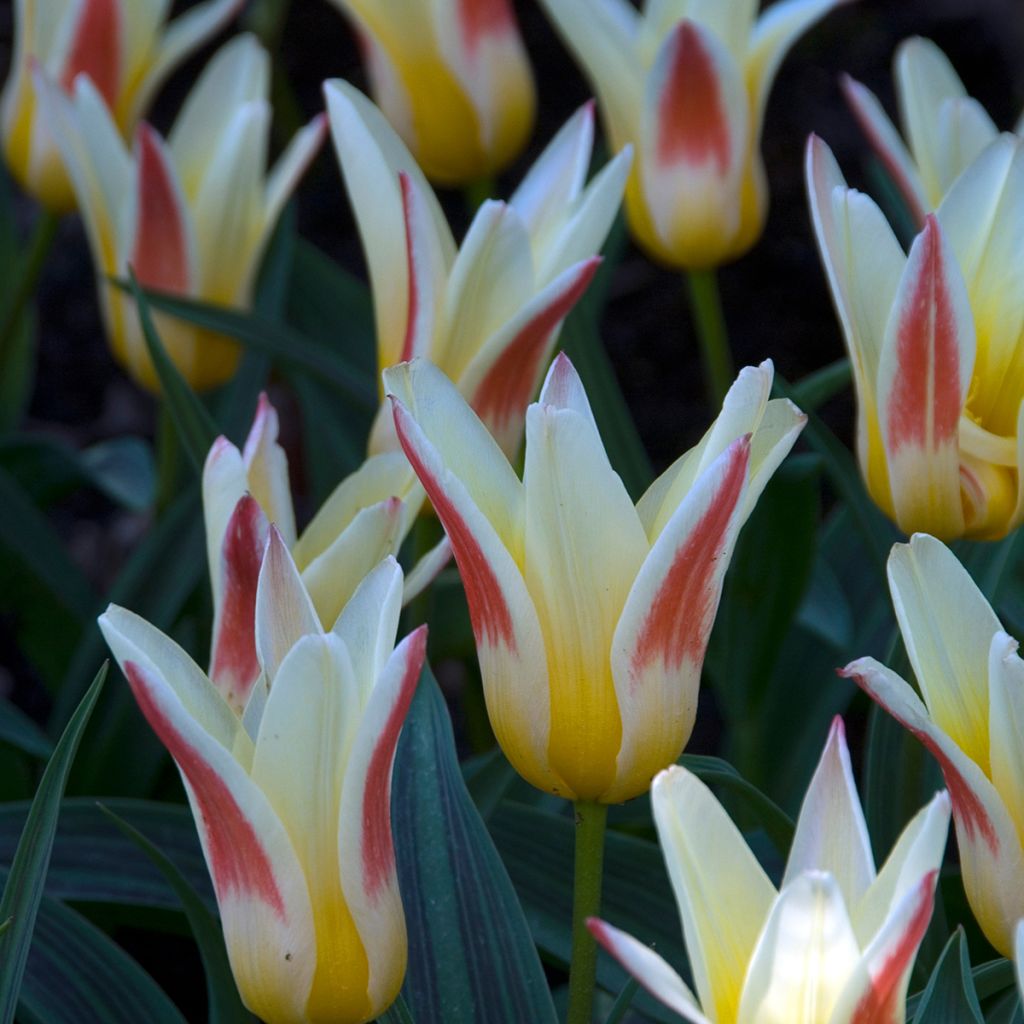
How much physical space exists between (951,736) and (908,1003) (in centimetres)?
17

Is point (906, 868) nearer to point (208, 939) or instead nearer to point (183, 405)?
point (208, 939)

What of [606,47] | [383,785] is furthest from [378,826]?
[606,47]

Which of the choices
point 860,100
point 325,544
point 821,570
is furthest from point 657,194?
point 325,544

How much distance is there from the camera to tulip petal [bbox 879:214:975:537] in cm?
69

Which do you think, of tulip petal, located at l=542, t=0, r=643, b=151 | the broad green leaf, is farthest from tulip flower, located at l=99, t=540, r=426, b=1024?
tulip petal, located at l=542, t=0, r=643, b=151

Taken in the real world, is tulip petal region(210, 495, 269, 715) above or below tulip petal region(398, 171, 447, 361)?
below

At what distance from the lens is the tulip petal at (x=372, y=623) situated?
547 millimetres

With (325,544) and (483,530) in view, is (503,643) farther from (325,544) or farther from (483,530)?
(325,544)

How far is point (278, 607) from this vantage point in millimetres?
565

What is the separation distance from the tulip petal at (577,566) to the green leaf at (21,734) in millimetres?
541

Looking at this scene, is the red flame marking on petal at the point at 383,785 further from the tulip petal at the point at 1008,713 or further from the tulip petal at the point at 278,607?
the tulip petal at the point at 1008,713

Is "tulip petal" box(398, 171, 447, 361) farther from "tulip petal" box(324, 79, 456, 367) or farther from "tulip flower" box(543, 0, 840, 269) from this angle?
"tulip flower" box(543, 0, 840, 269)

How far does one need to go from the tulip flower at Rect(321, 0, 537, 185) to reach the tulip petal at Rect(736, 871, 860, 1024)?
0.82 metres

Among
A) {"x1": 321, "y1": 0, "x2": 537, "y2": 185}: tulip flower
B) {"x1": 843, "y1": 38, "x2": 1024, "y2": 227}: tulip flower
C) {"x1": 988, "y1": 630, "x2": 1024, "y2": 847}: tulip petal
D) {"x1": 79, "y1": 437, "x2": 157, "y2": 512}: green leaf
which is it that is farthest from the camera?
{"x1": 79, "y1": 437, "x2": 157, "y2": 512}: green leaf
